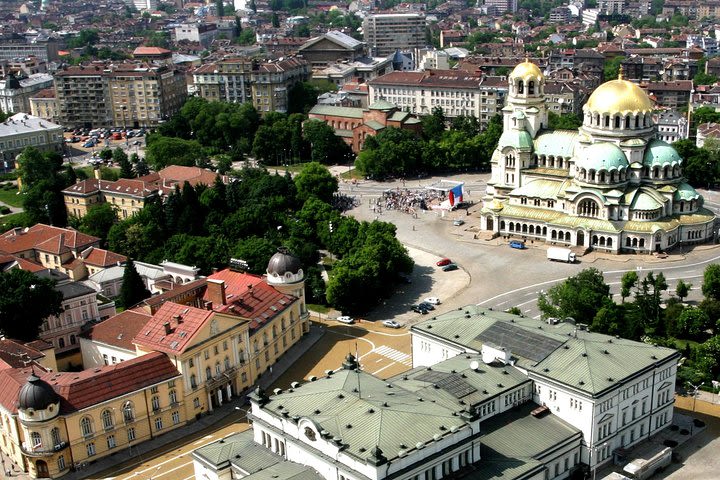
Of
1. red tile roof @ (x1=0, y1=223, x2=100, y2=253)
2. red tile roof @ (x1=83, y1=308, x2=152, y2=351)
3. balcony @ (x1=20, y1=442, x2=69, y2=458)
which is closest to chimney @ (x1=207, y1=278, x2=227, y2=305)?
red tile roof @ (x1=83, y1=308, x2=152, y2=351)

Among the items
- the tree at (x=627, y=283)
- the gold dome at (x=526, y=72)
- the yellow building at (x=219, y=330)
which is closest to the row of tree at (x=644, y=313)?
the tree at (x=627, y=283)

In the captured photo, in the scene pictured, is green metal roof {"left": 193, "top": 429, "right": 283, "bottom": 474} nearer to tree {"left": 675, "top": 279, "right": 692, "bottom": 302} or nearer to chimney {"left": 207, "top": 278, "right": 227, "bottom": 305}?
chimney {"left": 207, "top": 278, "right": 227, "bottom": 305}

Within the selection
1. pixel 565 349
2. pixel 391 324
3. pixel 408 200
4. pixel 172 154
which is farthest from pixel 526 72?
pixel 565 349

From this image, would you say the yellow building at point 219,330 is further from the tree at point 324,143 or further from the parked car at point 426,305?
the tree at point 324,143

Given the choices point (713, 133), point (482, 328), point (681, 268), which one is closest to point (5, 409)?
point (482, 328)

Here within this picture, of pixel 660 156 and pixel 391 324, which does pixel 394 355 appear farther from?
pixel 660 156
